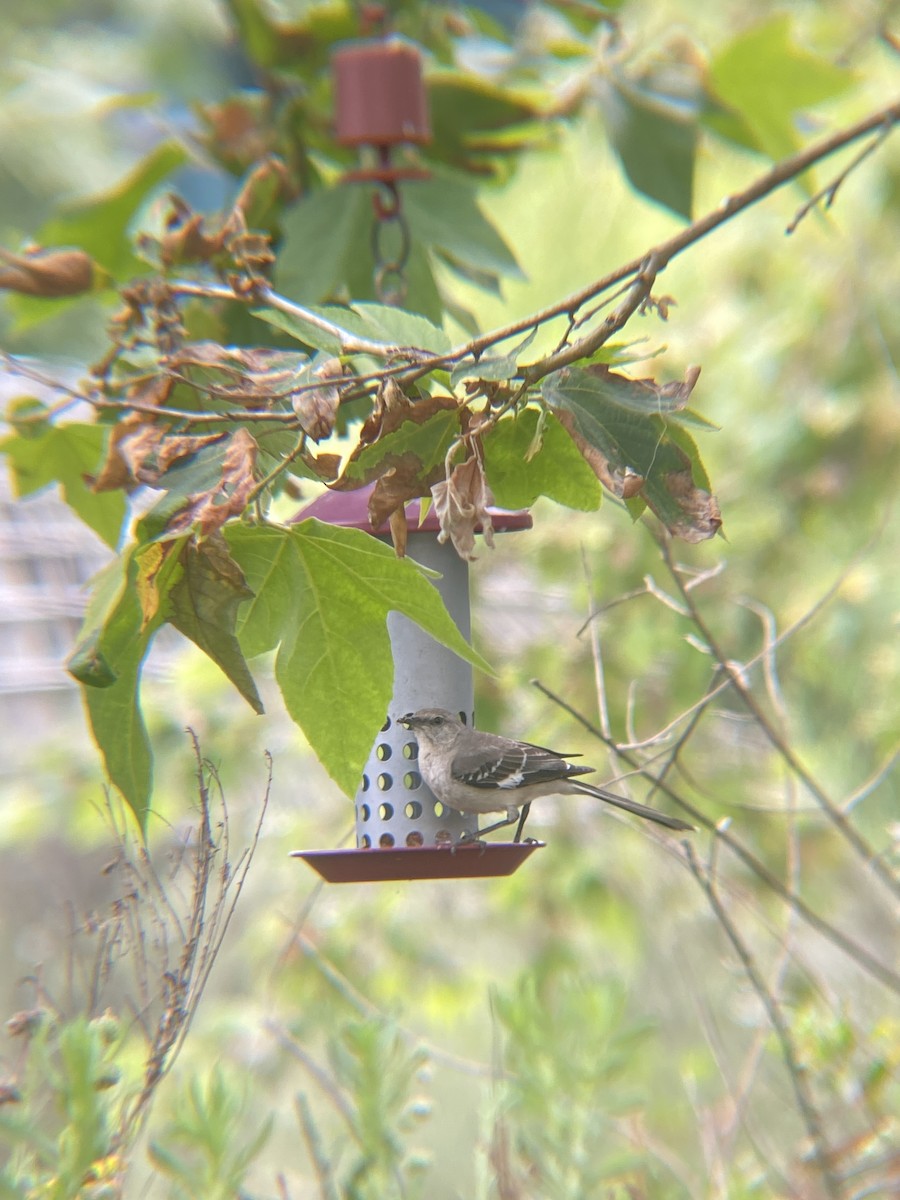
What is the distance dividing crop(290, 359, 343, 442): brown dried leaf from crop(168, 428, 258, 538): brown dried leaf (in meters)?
0.05

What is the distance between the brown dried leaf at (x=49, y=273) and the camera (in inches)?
69.6

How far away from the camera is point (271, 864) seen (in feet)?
17.2

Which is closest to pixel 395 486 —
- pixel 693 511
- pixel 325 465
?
pixel 325 465

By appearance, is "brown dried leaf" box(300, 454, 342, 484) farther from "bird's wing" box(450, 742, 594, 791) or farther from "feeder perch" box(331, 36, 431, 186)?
"feeder perch" box(331, 36, 431, 186)

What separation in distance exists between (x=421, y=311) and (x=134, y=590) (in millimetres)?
961

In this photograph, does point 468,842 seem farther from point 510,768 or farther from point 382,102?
point 382,102

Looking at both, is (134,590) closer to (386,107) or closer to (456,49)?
(386,107)

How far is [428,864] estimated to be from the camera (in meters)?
1.65

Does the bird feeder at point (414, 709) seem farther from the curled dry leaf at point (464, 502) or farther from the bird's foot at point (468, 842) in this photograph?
the curled dry leaf at point (464, 502)

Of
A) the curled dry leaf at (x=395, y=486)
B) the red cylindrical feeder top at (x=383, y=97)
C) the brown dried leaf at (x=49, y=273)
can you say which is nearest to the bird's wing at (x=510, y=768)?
the curled dry leaf at (x=395, y=486)

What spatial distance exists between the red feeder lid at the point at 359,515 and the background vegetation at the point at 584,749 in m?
0.36

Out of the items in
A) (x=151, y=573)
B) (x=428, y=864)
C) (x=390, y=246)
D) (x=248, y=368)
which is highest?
(x=390, y=246)

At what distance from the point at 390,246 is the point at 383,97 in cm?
23


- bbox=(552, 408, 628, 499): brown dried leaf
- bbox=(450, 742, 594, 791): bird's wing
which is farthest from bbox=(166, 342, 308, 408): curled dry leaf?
bbox=(450, 742, 594, 791): bird's wing
